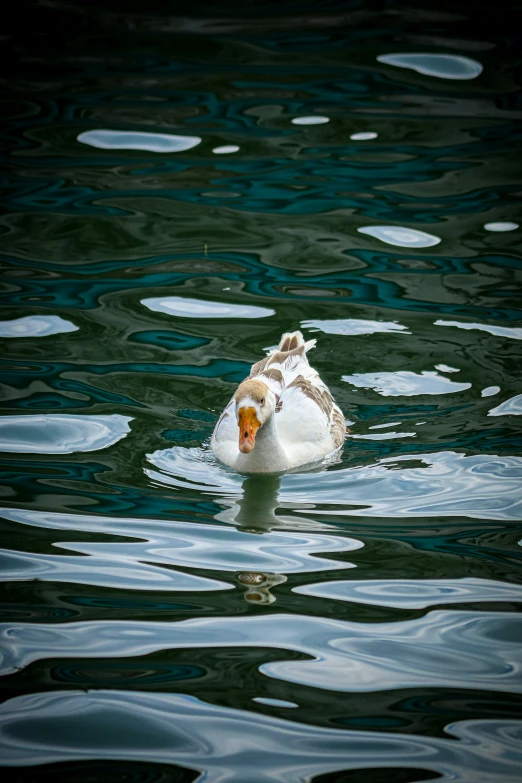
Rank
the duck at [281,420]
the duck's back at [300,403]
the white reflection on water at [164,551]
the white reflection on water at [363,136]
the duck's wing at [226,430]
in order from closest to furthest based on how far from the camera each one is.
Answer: the white reflection on water at [164,551], the duck at [281,420], the duck's wing at [226,430], the duck's back at [300,403], the white reflection on water at [363,136]

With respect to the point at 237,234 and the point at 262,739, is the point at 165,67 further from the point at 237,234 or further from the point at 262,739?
the point at 262,739

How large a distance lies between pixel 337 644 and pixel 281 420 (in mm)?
2934

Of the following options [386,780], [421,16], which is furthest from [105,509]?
[421,16]

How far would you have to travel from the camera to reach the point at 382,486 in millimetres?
6352

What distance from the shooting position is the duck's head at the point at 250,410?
636 cm

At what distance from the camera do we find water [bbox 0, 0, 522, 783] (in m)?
4.14

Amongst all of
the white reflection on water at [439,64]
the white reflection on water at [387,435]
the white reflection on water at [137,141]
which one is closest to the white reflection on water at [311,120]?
the white reflection on water at [137,141]

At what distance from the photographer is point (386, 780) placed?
12.2ft

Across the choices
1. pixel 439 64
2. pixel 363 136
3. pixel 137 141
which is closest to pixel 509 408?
pixel 363 136

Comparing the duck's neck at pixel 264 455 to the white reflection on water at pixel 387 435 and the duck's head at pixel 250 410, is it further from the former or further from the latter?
the white reflection on water at pixel 387 435

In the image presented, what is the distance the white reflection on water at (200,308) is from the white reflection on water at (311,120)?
13.4 ft

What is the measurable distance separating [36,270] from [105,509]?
467 cm

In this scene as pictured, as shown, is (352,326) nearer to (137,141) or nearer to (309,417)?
(309,417)

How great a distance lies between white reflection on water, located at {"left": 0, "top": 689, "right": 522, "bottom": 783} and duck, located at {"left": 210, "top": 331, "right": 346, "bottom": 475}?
246cm
